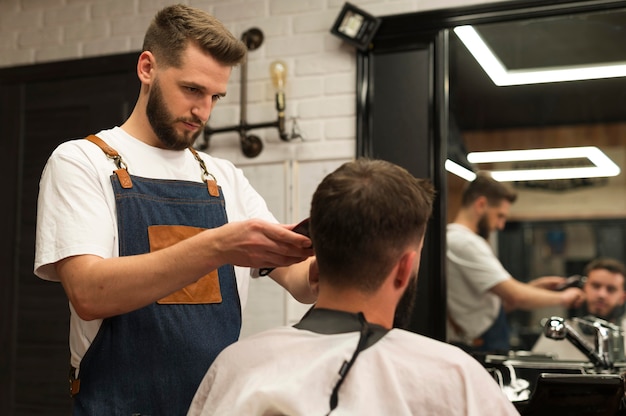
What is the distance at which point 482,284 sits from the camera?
3.54m

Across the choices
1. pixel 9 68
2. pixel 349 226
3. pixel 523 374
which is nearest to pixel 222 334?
pixel 349 226

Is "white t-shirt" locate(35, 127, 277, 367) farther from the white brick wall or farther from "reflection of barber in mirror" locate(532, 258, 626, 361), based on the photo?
"reflection of barber in mirror" locate(532, 258, 626, 361)

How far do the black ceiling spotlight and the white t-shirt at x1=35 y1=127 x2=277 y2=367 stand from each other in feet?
4.98

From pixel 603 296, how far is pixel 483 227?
74 centimetres

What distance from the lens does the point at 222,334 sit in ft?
6.36

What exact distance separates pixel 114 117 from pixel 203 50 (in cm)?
190

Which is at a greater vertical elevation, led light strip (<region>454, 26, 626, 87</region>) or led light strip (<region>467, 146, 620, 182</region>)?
led light strip (<region>454, 26, 626, 87</region>)

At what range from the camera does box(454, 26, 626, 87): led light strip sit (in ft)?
11.3

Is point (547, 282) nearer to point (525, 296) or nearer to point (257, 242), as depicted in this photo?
point (525, 296)

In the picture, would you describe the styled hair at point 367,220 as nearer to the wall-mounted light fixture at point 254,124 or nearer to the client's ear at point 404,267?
the client's ear at point 404,267

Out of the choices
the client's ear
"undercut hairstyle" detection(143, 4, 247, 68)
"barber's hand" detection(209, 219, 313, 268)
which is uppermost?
"undercut hairstyle" detection(143, 4, 247, 68)

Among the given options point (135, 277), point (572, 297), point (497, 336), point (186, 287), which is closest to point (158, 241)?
point (186, 287)

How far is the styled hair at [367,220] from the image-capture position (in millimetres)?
1454

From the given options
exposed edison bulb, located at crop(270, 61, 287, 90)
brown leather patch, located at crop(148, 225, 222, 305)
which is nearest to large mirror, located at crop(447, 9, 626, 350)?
exposed edison bulb, located at crop(270, 61, 287, 90)
